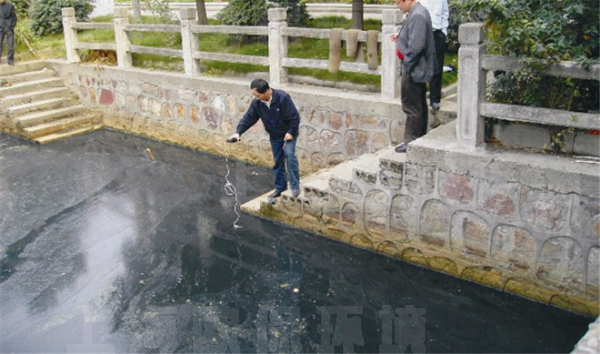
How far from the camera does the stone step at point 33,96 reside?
45.5ft

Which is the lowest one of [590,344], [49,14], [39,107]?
[590,344]

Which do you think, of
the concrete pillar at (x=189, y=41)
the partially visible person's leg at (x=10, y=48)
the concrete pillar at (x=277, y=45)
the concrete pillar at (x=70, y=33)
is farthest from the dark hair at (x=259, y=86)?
the partially visible person's leg at (x=10, y=48)

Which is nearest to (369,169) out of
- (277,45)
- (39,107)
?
(277,45)

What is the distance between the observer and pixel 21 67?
1494cm

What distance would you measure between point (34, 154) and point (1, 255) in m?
4.66

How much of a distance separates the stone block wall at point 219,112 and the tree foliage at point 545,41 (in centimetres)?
240

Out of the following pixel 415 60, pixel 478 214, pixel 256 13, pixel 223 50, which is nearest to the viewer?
pixel 478 214

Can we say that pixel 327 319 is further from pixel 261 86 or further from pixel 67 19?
pixel 67 19

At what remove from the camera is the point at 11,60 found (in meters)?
15.0

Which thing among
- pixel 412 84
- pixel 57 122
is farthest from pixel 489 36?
pixel 57 122

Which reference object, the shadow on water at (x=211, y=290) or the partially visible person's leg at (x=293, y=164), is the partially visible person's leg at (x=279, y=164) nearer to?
the partially visible person's leg at (x=293, y=164)

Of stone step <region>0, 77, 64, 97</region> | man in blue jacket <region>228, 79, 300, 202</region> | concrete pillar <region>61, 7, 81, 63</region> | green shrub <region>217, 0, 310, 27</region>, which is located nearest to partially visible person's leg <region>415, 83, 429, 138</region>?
man in blue jacket <region>228, 79, 300, 202</region>

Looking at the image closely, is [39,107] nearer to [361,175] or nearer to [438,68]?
[361,175]

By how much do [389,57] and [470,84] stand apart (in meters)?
2.46
